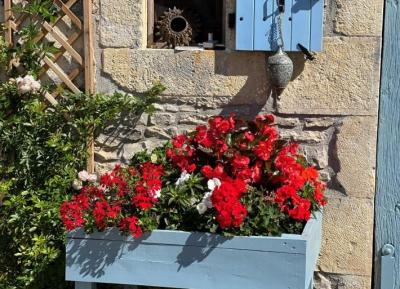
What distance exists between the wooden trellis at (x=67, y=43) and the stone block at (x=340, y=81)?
122 centimetres

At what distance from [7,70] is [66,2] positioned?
57 cm

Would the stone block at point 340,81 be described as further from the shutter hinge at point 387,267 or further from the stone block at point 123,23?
the stone block at point 123,23

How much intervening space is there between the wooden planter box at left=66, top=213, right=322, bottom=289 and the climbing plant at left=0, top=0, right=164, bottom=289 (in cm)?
71

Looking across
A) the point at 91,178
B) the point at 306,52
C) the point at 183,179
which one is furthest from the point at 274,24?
the point at 91,178

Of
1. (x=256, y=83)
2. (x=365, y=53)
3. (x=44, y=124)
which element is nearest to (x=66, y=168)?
(x=44, y=124)

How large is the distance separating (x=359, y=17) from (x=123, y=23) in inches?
54.2

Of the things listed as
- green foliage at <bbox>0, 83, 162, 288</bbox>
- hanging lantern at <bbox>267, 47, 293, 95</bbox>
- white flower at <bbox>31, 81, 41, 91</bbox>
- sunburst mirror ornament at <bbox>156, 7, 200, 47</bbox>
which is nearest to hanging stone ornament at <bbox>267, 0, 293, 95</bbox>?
hanging lantern at <bbox>267, 47, 293, 95</bbox>

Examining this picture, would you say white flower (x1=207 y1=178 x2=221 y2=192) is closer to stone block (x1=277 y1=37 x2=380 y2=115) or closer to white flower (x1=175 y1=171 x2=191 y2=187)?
white flower (x1=175 y1=171 x2=191 y2=187)

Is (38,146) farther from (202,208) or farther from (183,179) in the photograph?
(202,208)

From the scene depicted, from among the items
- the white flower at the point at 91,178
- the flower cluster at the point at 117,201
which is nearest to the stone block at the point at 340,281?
the flower cluster at the point at 117,201

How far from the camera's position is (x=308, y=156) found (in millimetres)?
4035

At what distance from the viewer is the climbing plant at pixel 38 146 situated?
4.18m

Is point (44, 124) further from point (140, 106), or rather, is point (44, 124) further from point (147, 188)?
point (147, 188)

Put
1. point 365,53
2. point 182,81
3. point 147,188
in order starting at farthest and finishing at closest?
1. point 182,81
2. point 365,53
3. point 147,188
